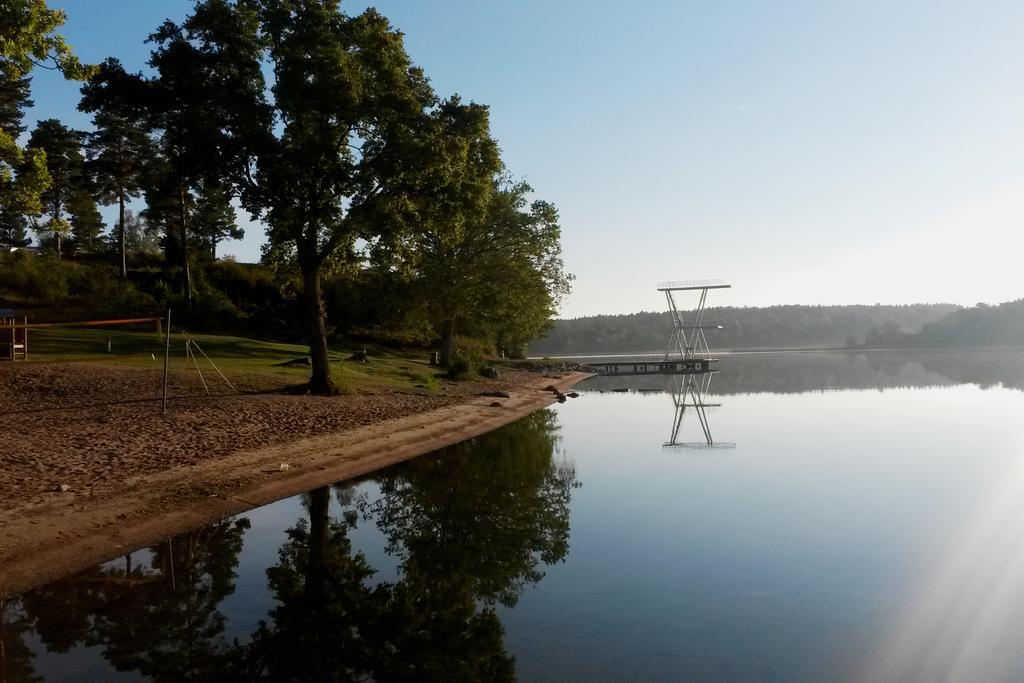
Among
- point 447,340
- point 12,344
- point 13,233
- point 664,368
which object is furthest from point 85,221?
point 664,368

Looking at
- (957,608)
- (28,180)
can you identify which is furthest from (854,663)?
(28,180)

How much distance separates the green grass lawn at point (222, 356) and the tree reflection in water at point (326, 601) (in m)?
16.6

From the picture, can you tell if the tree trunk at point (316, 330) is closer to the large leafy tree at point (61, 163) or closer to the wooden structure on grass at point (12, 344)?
the wooden structure on grass at point (12, 344)

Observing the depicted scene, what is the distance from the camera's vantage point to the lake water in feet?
21.2

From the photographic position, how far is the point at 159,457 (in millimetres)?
15000

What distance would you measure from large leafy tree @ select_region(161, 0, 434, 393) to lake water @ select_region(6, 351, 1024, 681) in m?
11.7

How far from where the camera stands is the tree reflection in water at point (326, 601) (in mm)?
6430

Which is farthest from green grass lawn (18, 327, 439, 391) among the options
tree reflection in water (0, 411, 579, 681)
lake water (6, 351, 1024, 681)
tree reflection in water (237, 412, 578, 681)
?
tree reflection in water (0, 411, 579, 681)

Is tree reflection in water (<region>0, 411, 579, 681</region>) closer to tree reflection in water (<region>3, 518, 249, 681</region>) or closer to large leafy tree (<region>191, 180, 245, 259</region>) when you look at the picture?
tree reflection in water (<region>3, 518, 249, 681</region>)

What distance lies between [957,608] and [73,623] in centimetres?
874

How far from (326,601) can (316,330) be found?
19191 mm

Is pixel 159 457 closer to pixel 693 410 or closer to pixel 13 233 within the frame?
pixel 693 410

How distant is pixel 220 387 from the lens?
82.1 ft

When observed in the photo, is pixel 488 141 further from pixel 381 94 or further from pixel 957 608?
pixel 957 608
